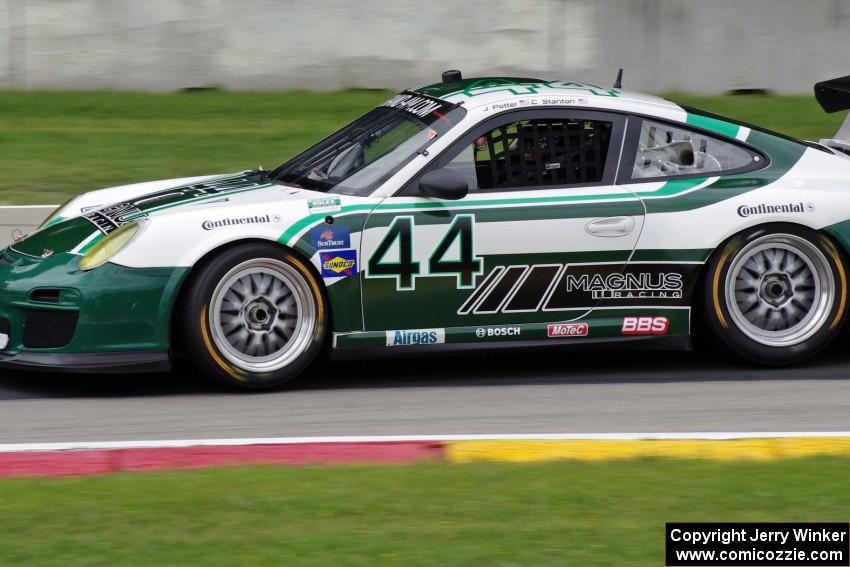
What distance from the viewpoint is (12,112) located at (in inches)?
532

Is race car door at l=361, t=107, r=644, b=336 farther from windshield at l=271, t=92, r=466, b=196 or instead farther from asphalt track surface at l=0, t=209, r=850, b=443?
asphalt track surface at l=0, t=209, r=850, b=443

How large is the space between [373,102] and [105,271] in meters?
8.22

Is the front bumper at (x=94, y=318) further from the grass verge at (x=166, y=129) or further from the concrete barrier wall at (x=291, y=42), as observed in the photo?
the concrete barrier wall at (x=291, y=42)

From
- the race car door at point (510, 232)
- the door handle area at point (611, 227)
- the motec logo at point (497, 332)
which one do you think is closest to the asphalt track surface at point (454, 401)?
the motec logo at point (497, 332)

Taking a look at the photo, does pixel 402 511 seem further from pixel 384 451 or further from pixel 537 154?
pixel 537 154

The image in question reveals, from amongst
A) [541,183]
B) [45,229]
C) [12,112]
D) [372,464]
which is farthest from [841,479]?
[12,112]

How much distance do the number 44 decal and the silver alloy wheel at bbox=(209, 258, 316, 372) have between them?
14.0 inches

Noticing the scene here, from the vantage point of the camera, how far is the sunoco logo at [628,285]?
20.8 feet

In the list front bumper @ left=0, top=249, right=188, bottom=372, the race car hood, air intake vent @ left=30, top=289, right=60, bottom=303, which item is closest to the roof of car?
the race car hood

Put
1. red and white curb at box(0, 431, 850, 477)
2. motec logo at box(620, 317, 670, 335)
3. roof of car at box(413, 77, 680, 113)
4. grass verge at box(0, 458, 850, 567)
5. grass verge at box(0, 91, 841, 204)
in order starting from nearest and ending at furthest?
grass verge at box(0, 458, 850, 567) < red and white curb at box(0, 431, 850, 477) < motec logo at box(620, 317, 670, 335) < roof of car at box(413, 77, 680, 113) < grass verge at box(0, 91, 841, 204)

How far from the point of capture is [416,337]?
626cm

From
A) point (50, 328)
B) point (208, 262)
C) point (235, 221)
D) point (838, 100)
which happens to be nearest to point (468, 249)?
point (235, 221)

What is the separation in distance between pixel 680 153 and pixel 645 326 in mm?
880

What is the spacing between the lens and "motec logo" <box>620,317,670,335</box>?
6418mm
